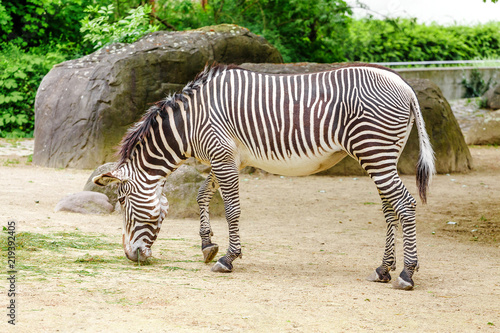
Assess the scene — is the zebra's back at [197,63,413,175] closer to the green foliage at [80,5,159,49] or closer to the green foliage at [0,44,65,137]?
the green foliage at [80,5,159,49]

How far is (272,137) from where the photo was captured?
196 inches

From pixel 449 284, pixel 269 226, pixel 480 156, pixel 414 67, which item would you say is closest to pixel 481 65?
pixel 414 67

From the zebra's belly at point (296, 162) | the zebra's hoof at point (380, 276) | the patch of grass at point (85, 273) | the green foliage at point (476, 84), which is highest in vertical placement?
the green foliage at point (476, 84)

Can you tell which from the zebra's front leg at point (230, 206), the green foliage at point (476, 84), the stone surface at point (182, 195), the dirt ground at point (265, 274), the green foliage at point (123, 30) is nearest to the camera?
the dirt ground at point (265, 274)

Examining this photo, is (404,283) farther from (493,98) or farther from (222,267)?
(493,98)

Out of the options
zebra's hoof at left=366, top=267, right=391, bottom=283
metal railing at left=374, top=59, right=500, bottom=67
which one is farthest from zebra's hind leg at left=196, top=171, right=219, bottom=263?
metal railing at left=374, top=59, right=500, bottom=67

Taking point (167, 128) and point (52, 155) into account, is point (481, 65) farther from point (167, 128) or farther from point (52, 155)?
point (167, 128)

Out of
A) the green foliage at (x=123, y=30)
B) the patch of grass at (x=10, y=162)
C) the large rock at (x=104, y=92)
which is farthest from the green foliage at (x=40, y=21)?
the patch of grass at (x=10, y=162)

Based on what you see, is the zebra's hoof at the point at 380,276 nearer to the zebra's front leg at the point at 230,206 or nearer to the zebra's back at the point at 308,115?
the zebra's back at the point at 308,115

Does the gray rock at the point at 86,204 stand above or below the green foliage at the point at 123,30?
below

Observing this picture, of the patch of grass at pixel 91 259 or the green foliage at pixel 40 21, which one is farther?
the green foliage at pixel 40 21

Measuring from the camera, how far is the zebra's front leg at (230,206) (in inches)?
191

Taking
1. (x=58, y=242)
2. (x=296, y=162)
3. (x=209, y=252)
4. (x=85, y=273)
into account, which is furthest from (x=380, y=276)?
(x=58, y=242)

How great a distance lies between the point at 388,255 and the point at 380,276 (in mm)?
196
